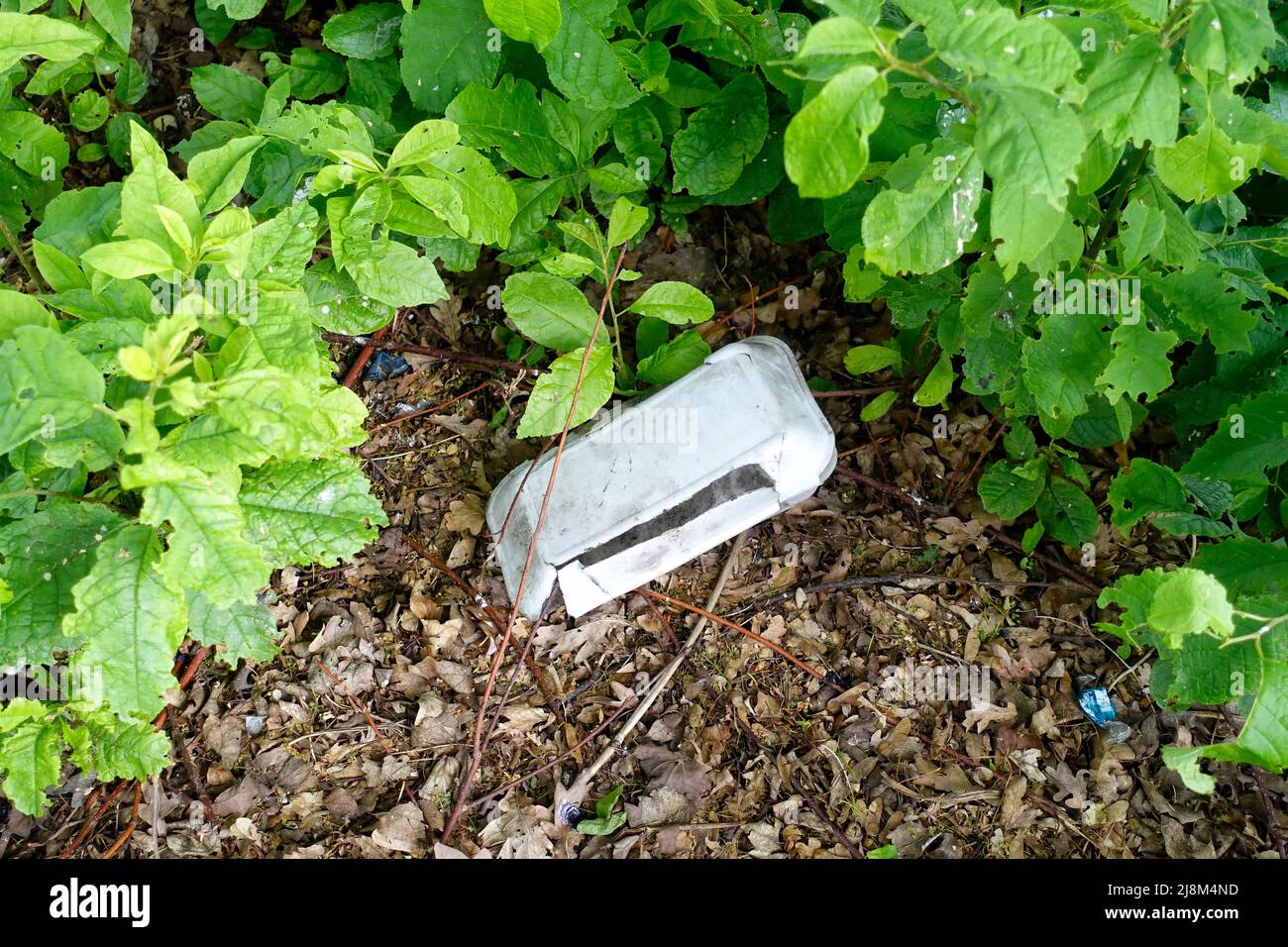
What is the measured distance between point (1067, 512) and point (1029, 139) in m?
1.64

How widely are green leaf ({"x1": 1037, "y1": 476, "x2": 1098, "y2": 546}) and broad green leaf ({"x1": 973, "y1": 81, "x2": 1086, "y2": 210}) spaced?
1.54 m

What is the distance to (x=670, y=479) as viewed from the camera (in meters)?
2.62

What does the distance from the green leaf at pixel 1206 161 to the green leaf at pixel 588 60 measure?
4.06 feet

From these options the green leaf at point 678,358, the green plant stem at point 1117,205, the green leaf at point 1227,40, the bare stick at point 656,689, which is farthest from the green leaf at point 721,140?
the green leaf at point 1227,40

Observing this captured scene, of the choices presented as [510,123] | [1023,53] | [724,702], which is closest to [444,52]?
[510,123]

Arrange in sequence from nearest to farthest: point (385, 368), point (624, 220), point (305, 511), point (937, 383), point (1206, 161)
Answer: point (1206, 161), point (305, 511), point (624, 220), point (937, 383), point (385, 368)

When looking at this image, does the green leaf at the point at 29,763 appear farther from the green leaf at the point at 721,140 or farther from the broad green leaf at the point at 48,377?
the green leaf at the point at 721,140

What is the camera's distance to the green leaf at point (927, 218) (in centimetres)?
167

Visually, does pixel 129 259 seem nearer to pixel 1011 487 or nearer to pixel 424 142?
pixel 424 142

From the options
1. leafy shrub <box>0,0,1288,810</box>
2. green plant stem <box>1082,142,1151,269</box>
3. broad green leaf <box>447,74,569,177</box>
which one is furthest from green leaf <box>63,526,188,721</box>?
green plant stem <box>1082,142,1151,269</box>

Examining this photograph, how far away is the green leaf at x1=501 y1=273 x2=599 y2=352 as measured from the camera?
2.62 metres

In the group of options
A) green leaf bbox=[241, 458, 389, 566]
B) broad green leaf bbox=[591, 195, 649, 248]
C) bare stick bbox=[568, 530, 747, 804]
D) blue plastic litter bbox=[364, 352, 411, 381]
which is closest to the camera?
green leaf bbox=[241, 458, 389, 566]

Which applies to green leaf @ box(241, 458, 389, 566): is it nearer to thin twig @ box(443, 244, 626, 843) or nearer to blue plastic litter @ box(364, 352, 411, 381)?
thin twig @ box(443, 244, 626, 843)
